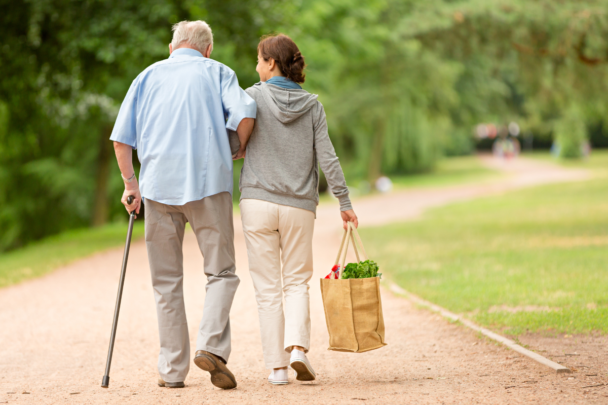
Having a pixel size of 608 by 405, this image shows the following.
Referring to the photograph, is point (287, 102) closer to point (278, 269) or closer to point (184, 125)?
point (184, 125)

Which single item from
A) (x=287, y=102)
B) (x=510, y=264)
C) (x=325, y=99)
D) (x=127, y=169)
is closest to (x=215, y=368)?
(x=127, y=169)

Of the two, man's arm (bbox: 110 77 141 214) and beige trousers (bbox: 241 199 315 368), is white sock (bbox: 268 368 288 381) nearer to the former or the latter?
beige trousers (bbox: 241 199 315 368)

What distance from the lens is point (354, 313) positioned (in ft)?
13.1

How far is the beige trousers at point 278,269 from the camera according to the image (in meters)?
4.02

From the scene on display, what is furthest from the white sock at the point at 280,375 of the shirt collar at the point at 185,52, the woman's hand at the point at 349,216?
the shirt collar at the point at 185,52

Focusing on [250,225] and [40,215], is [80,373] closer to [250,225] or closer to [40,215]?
[250,225]

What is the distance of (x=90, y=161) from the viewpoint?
19594mm

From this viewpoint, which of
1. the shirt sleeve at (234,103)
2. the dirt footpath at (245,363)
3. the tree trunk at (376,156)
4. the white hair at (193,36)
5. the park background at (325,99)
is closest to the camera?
the dirt footpath at (245,363)

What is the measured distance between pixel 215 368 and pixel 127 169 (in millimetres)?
1269

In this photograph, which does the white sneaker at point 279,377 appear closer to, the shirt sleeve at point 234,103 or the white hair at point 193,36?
the shirt sleeve at point 234,103

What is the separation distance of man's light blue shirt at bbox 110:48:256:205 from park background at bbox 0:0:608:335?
2851 mm

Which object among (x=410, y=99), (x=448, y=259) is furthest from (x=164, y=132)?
(x=410, y=99)

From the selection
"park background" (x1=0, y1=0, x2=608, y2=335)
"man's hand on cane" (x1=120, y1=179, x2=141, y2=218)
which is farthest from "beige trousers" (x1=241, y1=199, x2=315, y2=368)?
"park background" (x1=0, y1=0, x2=608, y2=335)

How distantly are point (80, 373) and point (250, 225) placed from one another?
1.61 metres
